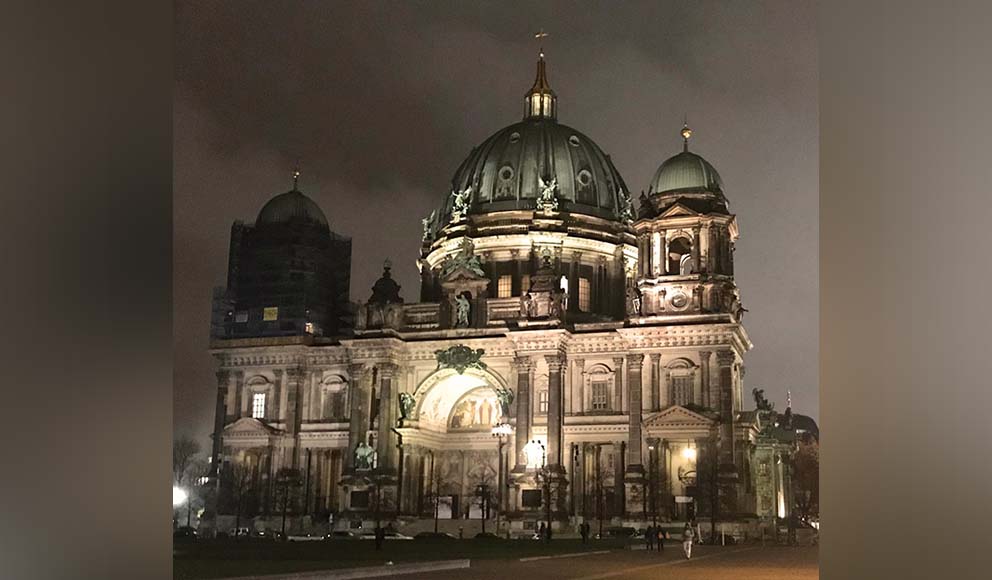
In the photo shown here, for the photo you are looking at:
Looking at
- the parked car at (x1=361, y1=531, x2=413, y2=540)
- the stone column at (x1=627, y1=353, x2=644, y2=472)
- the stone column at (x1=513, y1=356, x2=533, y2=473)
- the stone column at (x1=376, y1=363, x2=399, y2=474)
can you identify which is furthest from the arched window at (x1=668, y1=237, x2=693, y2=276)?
the parked car at (x1=361, y1=531, x2=413, y2=540)

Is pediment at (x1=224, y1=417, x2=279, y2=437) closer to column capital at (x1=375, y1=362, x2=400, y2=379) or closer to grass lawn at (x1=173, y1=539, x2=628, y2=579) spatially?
grass lawn at (x1=173, y1=539, x2=628, y2=579)

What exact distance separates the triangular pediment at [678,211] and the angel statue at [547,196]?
14.5ft

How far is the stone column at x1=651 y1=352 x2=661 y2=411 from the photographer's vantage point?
17875 millimetres

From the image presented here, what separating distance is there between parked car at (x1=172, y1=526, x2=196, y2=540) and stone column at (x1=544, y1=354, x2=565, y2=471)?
7.43 metres

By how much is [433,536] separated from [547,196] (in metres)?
7.32

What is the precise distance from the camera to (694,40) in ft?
36.2

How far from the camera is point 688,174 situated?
1227 cm

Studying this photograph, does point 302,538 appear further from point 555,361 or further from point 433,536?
point 555,361

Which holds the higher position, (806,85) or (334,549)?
(806,85)

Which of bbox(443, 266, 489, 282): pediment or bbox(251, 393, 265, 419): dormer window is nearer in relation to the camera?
bbox(251, 393, 265, 419): dormer window

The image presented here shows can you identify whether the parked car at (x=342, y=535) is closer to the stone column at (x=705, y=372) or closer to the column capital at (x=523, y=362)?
the column capital at (x=523, y=362)
